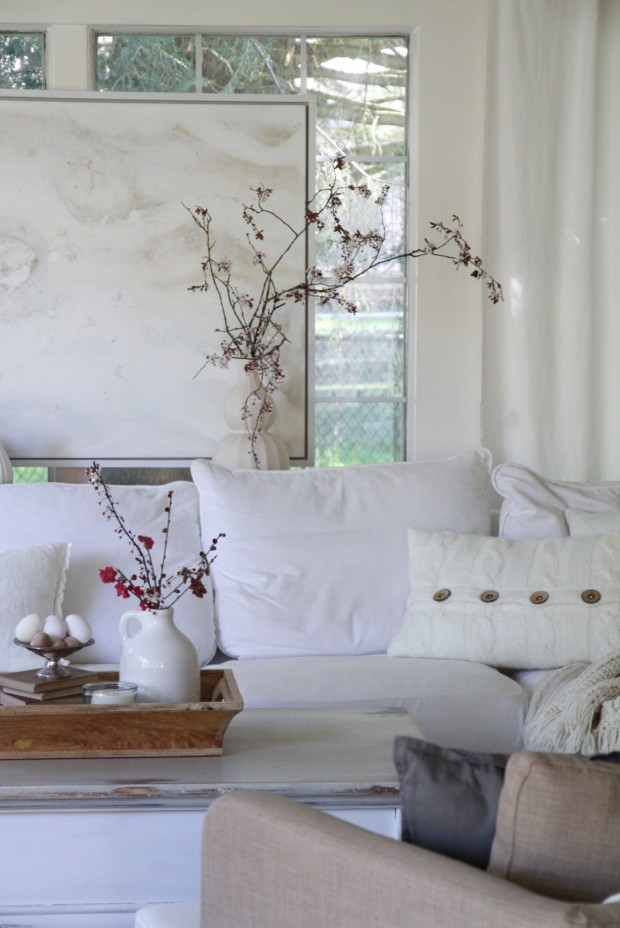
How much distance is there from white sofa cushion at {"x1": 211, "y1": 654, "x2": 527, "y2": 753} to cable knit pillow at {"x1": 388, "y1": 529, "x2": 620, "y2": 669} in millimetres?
139

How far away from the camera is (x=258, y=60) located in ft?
12.0

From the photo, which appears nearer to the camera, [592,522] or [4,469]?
[592,522]

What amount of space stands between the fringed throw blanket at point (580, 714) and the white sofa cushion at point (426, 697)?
0.06m

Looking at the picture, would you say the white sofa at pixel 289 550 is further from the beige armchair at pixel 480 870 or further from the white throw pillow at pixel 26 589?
the beige armchair at pixel 480 870

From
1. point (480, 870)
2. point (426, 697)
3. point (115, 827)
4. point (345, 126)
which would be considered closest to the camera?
point (480, 870)

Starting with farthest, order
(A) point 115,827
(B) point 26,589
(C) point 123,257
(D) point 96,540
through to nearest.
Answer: (C) point 123,257 < (D) point 96,540 < (B) point 26,589 < (A) point 115,827

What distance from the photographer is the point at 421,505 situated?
115 inches

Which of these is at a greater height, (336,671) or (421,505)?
(421,505)

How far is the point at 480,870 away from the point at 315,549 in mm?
1907

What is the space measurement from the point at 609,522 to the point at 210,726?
140 cm

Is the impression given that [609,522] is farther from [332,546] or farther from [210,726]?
[210,726]

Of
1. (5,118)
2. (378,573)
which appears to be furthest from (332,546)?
(5,118)

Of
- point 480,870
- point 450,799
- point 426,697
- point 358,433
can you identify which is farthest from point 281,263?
point 480,870

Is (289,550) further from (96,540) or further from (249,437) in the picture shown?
(249,437)
